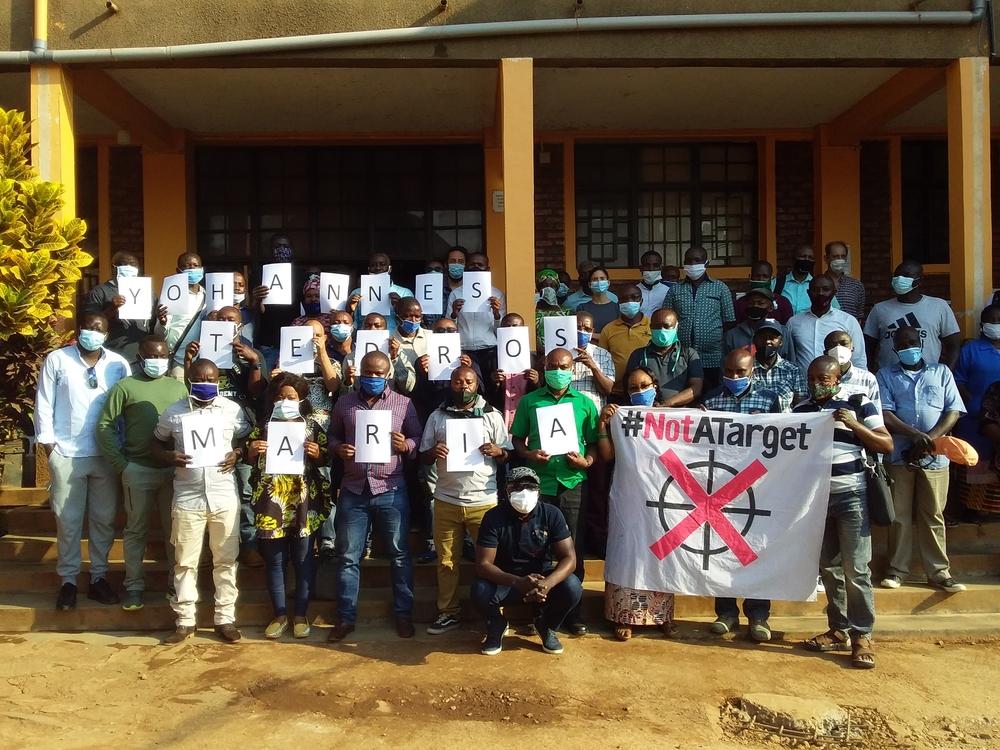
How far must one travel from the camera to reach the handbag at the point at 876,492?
234 inches

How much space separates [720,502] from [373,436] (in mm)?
2287

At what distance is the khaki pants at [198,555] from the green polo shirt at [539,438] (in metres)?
1.97

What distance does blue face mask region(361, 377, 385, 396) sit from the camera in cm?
630

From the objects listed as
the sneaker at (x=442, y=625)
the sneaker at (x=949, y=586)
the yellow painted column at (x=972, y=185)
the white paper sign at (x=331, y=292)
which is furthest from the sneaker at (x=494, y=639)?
the yellow painted column at (x=972, y=185)

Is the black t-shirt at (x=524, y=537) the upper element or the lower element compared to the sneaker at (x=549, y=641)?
upper

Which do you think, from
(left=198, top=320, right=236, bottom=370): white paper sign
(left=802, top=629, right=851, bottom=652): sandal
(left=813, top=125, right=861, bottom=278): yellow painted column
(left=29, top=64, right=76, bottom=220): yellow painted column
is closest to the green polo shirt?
(left=802, top=629, right=851, bottom=652): sandal

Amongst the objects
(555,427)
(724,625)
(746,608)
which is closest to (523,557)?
(555,427)

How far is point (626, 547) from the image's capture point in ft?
20.8

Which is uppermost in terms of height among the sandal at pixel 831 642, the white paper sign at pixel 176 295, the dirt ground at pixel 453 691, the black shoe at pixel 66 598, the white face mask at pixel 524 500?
the white paper sign at pixel 176 295

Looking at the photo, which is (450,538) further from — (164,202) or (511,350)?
(164,202)

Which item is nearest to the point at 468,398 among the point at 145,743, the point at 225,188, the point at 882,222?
the point at 145,743

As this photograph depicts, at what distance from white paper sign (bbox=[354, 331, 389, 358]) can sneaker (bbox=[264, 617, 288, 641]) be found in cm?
182

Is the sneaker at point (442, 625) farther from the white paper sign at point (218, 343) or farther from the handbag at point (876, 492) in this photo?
the handbag at point (876, 492)

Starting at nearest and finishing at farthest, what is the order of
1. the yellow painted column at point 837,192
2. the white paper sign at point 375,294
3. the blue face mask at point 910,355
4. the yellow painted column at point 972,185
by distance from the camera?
the blue face mask at point 910,355 < the white paper sign at point 375,294 < the yellow painted column at point 972,185 < the yellow painted column at point 837,192
